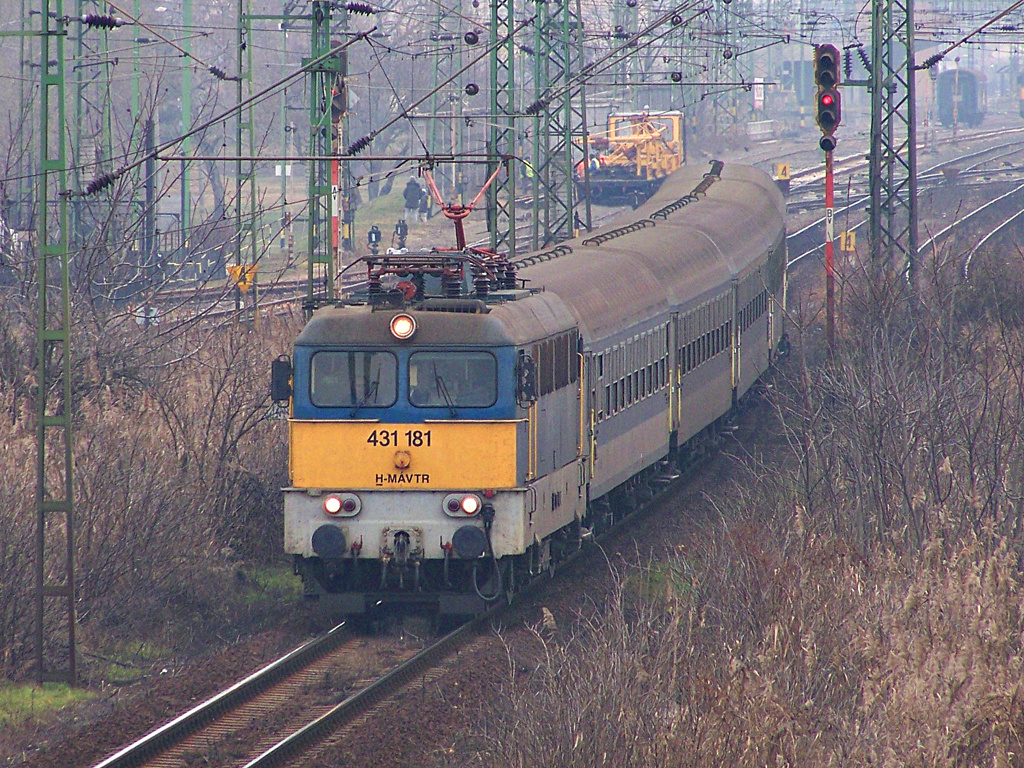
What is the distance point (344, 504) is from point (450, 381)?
49.1 inches

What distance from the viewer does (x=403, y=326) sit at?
12.9m

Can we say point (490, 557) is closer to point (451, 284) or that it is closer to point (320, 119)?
point (451, 284)

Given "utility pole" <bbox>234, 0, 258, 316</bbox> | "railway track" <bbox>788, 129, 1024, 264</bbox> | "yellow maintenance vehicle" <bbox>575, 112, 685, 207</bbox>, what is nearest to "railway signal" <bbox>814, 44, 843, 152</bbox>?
"utility pole" <bbox>234, 0, 258, 316</bbox>

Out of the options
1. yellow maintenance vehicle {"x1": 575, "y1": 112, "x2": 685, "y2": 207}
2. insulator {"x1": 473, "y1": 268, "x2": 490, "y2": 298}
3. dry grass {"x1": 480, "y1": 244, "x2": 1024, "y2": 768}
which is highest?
yellow maintenance vehicle {"x1": 575, "y1": 112, "x2": 685, "y2": 207}

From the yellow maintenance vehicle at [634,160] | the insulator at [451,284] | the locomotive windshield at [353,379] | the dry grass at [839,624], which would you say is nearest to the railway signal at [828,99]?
the dry grass at [839,624]

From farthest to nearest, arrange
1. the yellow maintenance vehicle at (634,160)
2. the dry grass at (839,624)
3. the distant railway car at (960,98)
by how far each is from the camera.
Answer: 1. the distant railway car at (960,98)
2. the yellow maintenance vehicle at (634,160)
3. the dry grass at (839,624)

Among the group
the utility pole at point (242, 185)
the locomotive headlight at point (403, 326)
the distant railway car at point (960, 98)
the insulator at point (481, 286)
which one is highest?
the distant railway car at point (960, 98)

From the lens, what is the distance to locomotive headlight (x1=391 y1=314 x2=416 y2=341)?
42.1 ft

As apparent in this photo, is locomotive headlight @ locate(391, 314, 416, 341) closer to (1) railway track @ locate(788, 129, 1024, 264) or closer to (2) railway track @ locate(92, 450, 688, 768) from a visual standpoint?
(2) railway track @ locate(92, 450, 688, 768)

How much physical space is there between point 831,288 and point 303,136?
60.0 meters

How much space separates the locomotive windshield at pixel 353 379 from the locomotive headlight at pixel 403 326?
7.7 inches

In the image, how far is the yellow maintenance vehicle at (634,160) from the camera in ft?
191

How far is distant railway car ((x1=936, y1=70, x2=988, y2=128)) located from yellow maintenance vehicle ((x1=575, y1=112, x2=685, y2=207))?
113 feet

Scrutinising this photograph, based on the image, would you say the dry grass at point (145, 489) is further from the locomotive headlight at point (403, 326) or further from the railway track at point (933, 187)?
the railway track at point (933, 187)
